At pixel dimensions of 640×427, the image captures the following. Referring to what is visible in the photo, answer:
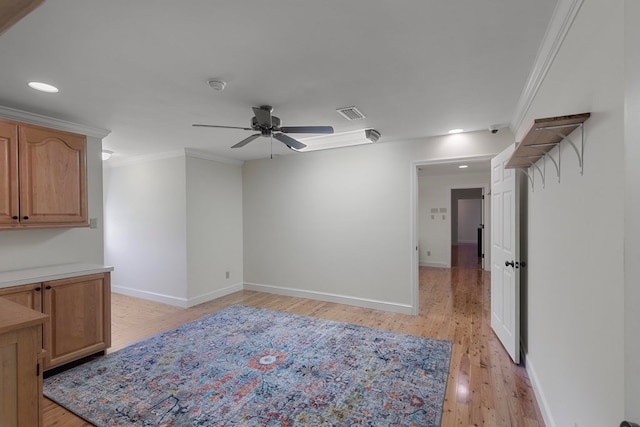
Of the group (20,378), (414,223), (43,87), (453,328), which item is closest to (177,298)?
(43,87)

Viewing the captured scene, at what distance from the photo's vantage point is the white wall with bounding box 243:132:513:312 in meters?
4.23

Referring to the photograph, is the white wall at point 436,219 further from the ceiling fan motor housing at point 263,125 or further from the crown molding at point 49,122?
the crown molding at point 49,122

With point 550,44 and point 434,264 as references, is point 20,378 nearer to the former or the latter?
point 550,44

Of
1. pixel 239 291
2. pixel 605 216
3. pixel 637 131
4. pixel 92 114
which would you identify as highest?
pixel 92 114

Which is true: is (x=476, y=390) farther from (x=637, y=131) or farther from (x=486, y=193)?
(x=486, y=193)

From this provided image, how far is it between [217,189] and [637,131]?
5.33 m

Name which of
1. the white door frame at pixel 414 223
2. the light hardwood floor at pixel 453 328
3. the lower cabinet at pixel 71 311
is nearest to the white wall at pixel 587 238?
the light hardwood floor at pixel 453 328

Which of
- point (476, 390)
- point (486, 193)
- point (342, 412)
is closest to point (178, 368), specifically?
point (342, 412)

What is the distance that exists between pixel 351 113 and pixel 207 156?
294cm

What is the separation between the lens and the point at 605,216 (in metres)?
1.17

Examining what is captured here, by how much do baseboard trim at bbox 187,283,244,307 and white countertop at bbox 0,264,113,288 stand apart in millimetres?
1833

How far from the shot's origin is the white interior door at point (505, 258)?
2.83 meters

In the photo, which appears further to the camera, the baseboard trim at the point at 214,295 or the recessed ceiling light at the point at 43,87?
the baseboard trim at the point at 214,295

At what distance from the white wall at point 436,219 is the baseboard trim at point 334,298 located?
4.08m
